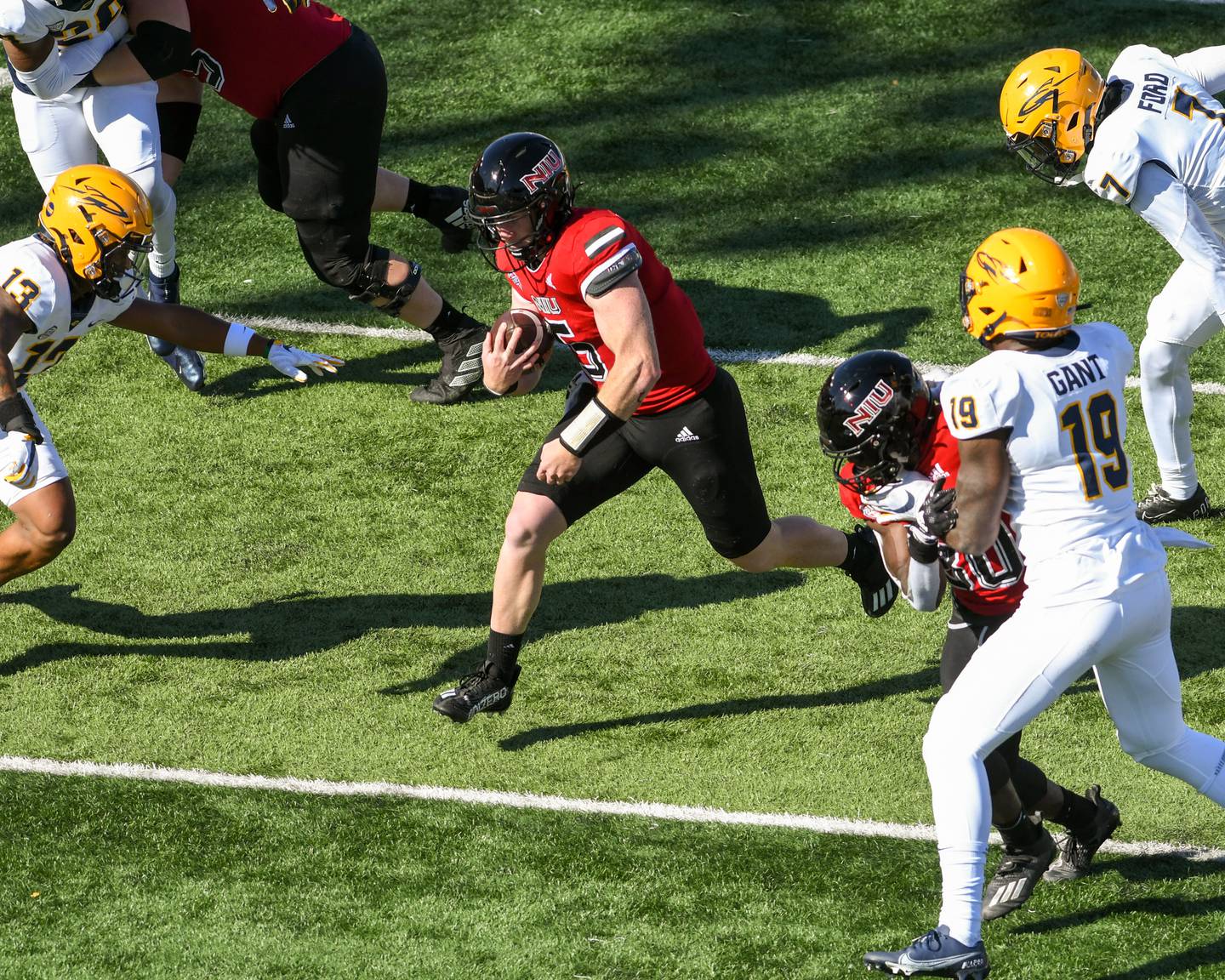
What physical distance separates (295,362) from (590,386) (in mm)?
2078

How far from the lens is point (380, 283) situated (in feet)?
24.1

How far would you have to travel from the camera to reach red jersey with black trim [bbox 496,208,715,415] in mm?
4938

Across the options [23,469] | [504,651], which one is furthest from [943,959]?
[23,469]

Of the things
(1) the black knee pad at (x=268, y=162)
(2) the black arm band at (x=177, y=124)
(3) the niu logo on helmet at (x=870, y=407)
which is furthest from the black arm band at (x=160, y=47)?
(3) the niu logo on helmet at (x=870, y=407)

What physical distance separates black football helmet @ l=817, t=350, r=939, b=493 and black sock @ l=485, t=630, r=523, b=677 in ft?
4.94

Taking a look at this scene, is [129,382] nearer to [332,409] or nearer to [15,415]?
[332,409]

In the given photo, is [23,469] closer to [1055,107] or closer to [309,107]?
[309,107]

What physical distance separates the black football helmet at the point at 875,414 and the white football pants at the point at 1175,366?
2.42 m

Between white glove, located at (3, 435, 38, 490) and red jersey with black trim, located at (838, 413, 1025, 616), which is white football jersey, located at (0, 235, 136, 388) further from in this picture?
red jersey with black trim, located at (838, 413, 1025, 616)

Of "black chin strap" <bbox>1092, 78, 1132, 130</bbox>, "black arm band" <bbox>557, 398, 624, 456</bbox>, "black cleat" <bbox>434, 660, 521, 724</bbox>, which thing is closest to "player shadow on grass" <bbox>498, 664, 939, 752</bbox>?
"black cleat" <bbox>434, 660, 521, 724</bbox>

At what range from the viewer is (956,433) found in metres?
3.97

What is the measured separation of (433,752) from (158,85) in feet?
12.2

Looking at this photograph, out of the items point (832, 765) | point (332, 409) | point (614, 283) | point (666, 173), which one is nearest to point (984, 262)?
point (614, 283)

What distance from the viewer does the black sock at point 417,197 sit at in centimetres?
788
